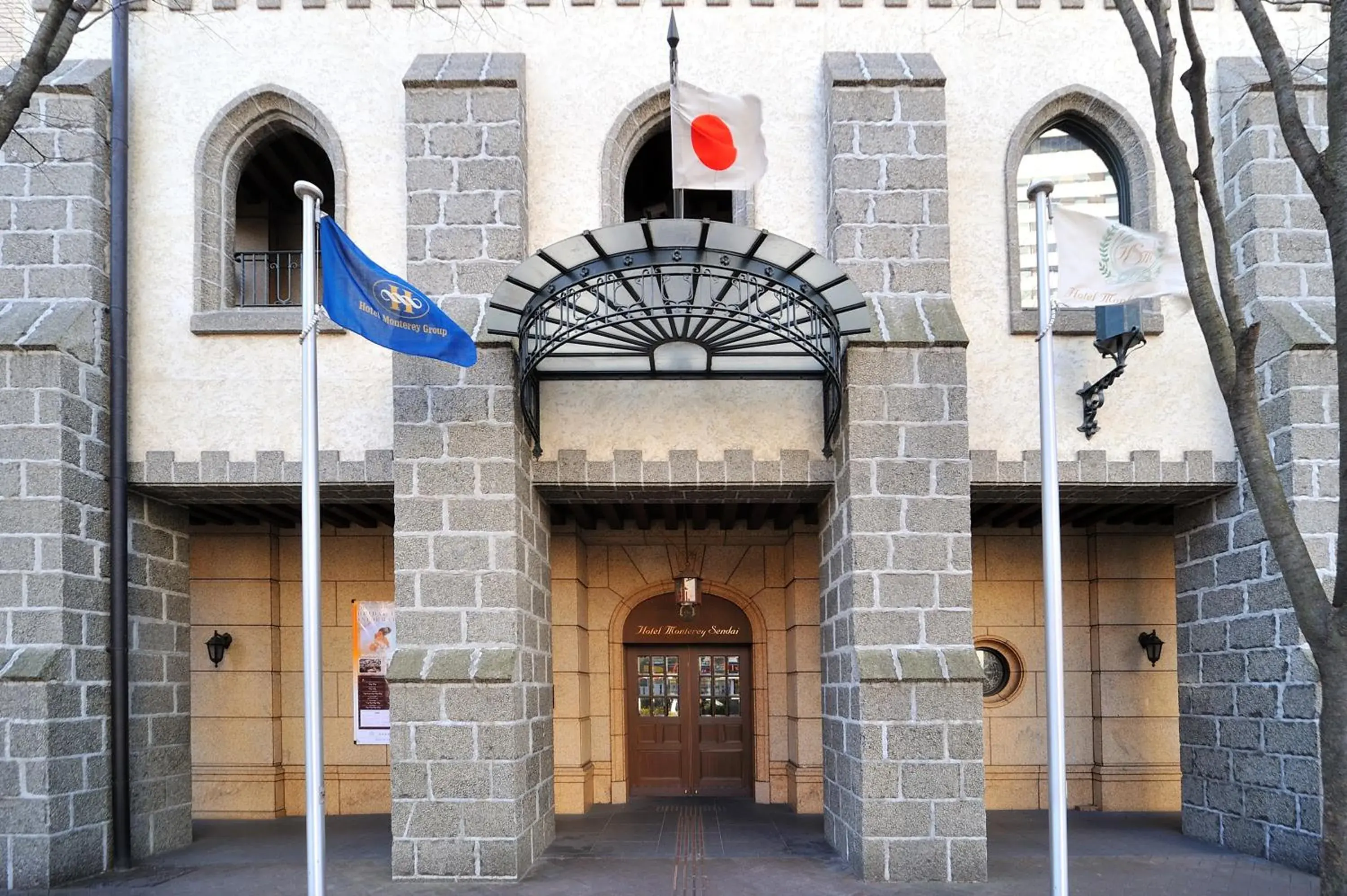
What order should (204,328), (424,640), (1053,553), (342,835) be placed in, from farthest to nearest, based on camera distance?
(342,835), (204,328), (424,640), (1053,553)

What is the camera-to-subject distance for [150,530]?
11.0 m

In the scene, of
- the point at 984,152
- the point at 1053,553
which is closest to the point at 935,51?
the point at 984,152

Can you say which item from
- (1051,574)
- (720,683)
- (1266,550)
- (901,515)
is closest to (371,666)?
(720,683)

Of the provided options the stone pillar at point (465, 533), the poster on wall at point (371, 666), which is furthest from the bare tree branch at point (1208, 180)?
the poster on wall at point (371, 666)

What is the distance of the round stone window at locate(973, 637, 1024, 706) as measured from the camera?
44.8 ft

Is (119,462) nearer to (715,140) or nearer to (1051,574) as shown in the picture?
(715,140)

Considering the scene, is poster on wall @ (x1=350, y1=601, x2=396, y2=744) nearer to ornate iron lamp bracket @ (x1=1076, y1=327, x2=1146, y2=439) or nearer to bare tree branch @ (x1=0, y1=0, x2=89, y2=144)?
bare tree branch @ (x1=0, y1=0, x2=89, y2=144)

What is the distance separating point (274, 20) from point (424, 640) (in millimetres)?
6260

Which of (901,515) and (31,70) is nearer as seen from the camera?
(31,70)

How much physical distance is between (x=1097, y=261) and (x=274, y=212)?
10169 millimetres

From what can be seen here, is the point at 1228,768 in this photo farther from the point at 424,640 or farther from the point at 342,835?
the point at 342,835

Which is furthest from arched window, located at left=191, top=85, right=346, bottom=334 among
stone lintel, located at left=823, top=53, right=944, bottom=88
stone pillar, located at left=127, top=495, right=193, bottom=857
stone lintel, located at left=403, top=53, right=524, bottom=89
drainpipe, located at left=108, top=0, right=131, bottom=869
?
stone lintel, located at left=823, top=53, right=944, bottom=88

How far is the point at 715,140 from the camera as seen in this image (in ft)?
30.9

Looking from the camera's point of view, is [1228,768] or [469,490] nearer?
[469,490]
